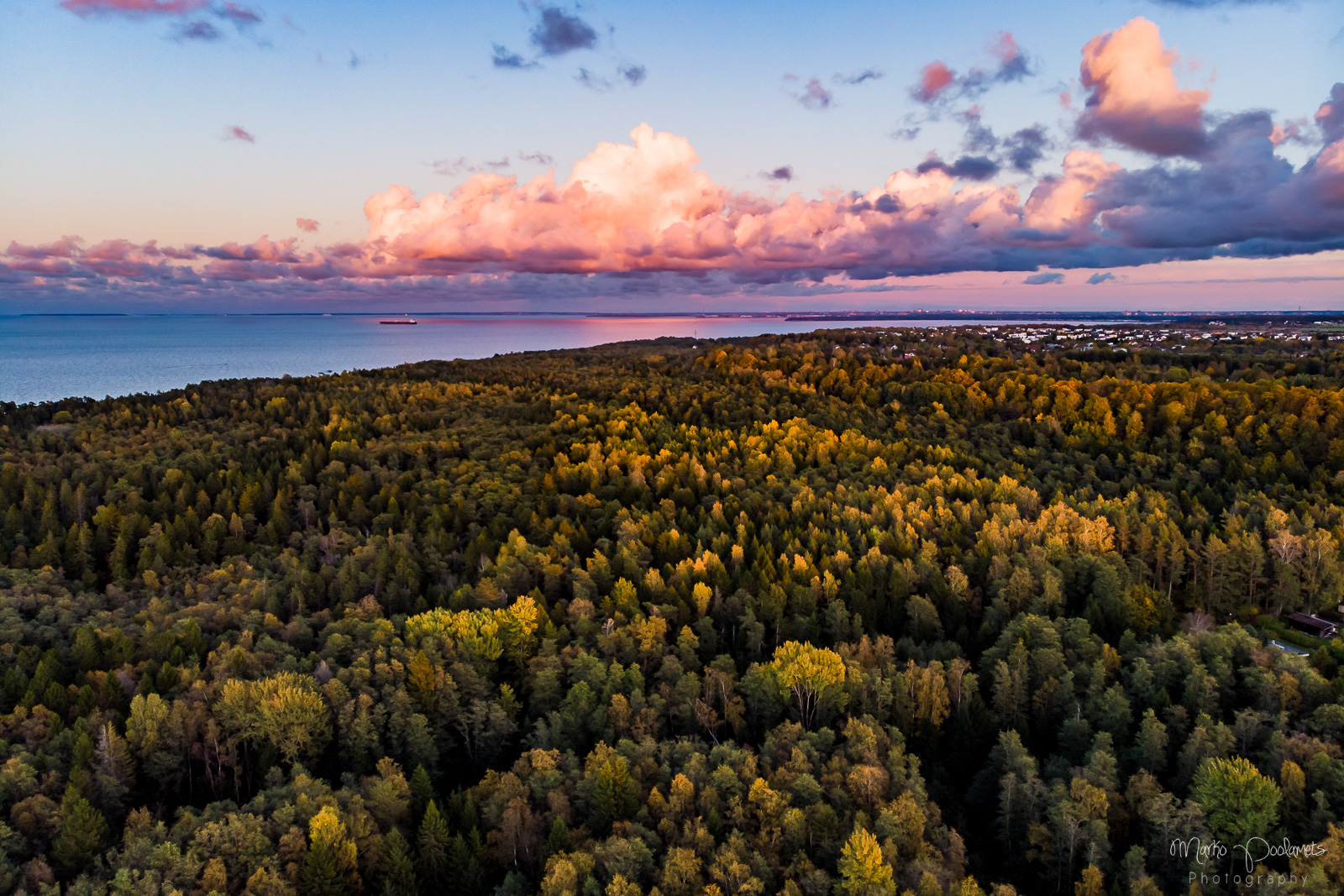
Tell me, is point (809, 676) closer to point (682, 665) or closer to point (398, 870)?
point (682, 665)

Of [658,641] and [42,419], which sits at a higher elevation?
[42,419]

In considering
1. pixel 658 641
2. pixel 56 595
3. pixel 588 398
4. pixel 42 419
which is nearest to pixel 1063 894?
pixel 658 641

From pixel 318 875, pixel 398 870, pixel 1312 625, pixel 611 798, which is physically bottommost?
pixel 1312 625

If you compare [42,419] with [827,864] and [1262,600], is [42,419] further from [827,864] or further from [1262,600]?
[1262,600]

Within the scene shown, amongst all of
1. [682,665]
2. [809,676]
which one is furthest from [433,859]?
[809,676]

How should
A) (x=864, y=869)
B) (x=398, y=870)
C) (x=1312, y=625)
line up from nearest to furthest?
(x=864, y=869)
(x=398, y=870)
(x=1312, y=625)

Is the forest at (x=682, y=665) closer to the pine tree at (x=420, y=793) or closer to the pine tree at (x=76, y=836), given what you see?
the pine tree at (x=76, y=836)
